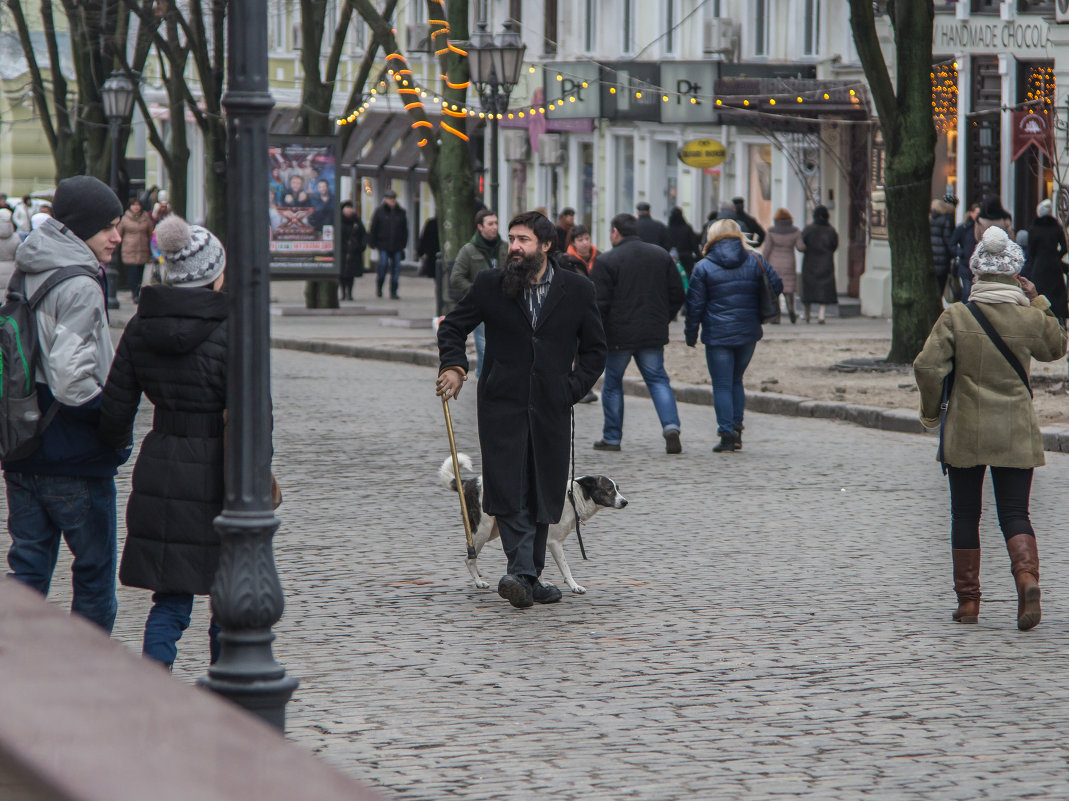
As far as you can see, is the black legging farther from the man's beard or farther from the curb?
the curb

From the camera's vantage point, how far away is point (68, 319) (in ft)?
20.7

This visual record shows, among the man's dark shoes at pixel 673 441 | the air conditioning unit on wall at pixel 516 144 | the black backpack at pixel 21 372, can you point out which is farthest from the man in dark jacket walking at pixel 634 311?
the air conditioning unit on wall at pixel 516 144

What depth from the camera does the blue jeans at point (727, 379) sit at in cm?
1464

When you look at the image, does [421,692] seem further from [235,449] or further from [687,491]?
[687,491]

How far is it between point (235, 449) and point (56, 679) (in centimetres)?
257

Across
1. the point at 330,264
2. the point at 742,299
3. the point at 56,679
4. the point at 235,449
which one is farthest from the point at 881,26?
the point at 56,679

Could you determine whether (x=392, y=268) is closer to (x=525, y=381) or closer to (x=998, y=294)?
(x=525, y=381)

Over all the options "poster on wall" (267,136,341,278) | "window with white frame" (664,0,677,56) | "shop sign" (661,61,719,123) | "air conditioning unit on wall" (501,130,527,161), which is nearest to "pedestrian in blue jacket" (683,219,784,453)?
"poster on wall" (267,136,341,278)

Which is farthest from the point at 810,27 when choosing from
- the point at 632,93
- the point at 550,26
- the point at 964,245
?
the point at 550,26

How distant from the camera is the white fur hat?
27.2 feet

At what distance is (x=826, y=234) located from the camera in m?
29.6

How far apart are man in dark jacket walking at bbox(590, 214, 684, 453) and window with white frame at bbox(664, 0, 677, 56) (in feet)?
82.2

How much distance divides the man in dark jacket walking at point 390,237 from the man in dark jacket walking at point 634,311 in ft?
73.7

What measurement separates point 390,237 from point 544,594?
29349mm
